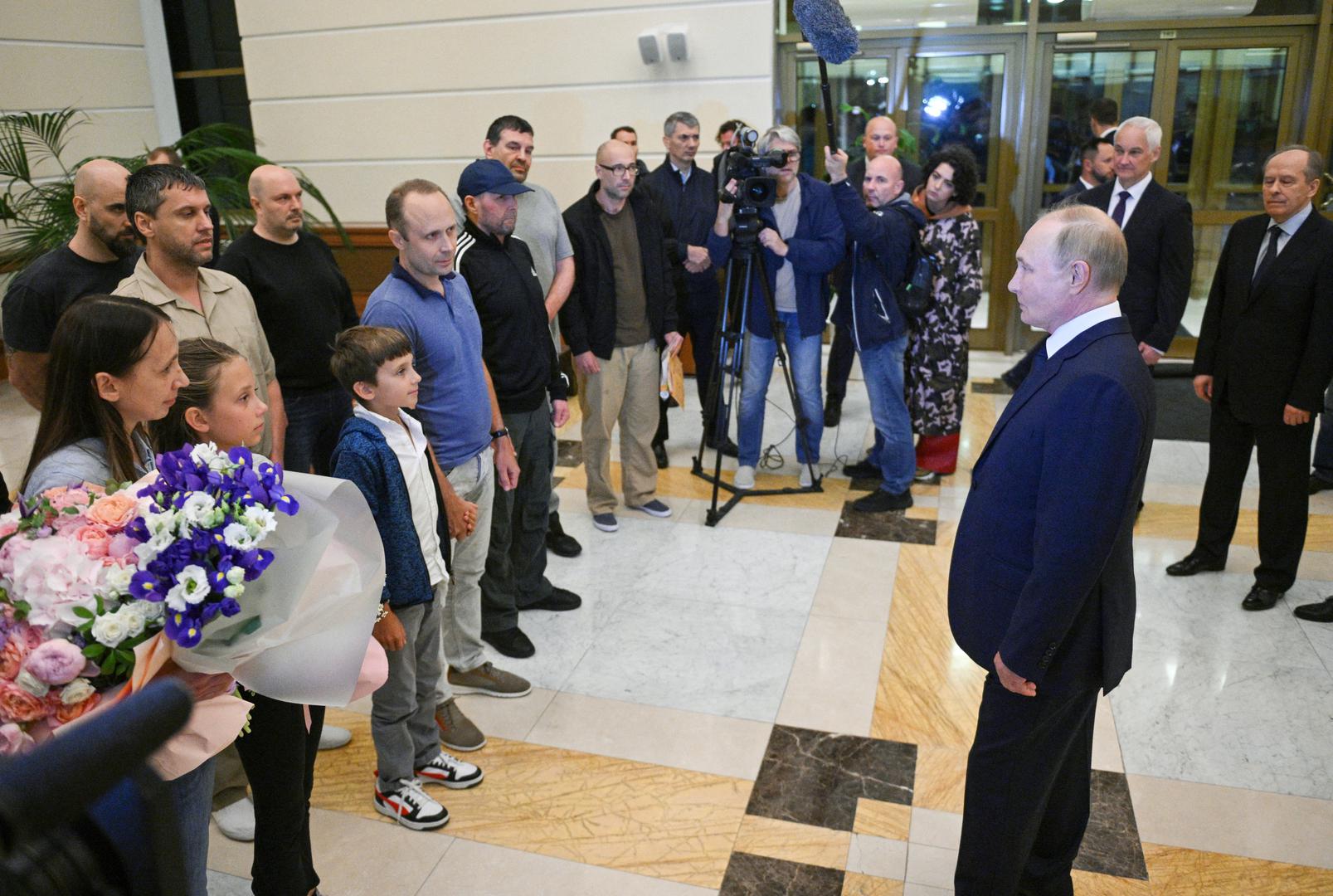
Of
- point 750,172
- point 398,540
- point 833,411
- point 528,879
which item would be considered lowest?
point 528,879

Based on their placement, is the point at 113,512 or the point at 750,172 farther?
the point at 750,172

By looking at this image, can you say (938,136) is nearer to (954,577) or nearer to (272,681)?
(954,577)

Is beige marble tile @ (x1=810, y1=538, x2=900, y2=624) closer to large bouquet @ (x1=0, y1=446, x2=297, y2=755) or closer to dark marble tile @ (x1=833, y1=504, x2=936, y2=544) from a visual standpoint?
dark marble tile @ (x1=833, y1=504, x2=936, y2=544)

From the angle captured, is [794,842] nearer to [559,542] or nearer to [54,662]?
[54,662]

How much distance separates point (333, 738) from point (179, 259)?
4.61ft

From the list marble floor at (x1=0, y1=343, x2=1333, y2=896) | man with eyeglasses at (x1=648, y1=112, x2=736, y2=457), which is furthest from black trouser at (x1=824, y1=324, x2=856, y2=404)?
marble floor at (x1=0, y1=343, x2=1333, y2=896)

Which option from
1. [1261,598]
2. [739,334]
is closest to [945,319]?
[739,334]

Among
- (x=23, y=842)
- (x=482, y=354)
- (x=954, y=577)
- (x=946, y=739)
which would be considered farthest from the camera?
(x=482, y=354)

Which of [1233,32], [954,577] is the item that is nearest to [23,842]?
[954,577]

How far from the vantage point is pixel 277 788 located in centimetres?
196

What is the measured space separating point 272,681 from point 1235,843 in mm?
2239

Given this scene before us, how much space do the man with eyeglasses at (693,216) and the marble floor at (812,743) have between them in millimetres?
1391

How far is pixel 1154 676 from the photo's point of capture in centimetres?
312

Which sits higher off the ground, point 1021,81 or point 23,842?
point 1021,81
